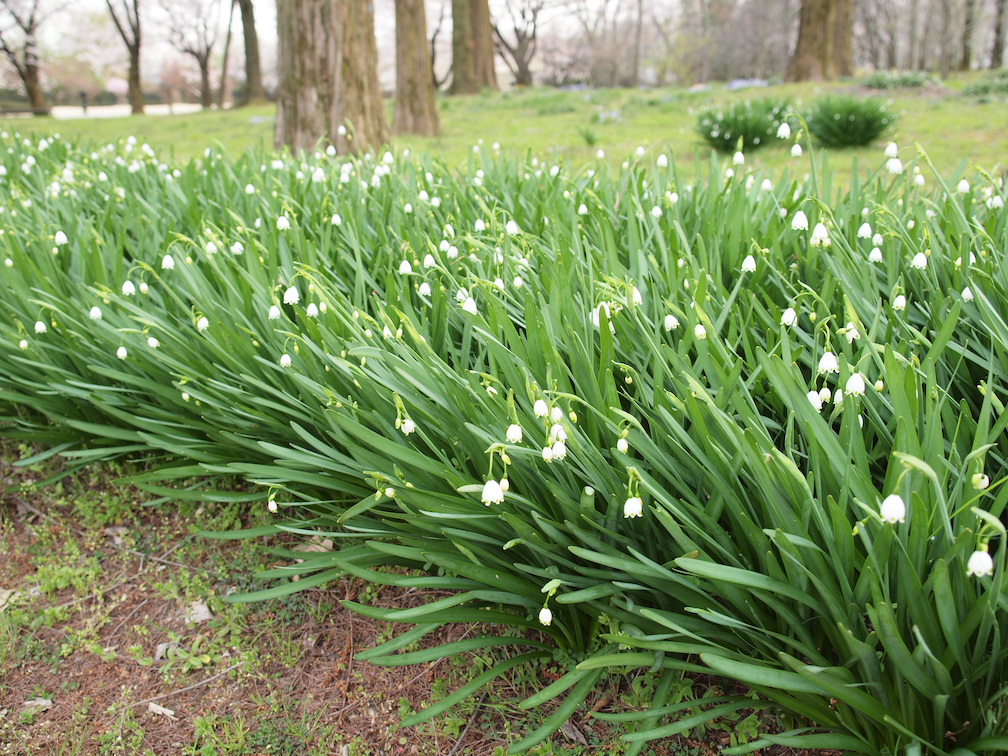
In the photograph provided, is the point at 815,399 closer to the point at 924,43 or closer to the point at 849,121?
the point at 849,121

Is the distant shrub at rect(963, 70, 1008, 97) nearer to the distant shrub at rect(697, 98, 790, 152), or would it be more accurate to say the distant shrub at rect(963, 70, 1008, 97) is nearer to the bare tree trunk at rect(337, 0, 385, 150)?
the distant shrub at rect(697, 98, 790, 152)

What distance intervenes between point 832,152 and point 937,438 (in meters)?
6.44

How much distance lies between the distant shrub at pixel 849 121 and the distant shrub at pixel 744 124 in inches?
14.4

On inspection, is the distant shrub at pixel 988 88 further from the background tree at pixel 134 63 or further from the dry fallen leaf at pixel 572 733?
the background tree at pixel 134 63

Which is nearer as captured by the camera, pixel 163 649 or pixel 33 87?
pixel 163 649

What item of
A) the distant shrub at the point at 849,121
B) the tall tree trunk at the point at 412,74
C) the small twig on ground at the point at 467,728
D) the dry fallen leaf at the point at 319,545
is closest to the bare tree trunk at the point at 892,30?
the distant shrub at the point at 849,121

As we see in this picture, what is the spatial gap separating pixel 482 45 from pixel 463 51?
106cm

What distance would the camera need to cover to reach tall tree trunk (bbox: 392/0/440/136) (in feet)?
27.2

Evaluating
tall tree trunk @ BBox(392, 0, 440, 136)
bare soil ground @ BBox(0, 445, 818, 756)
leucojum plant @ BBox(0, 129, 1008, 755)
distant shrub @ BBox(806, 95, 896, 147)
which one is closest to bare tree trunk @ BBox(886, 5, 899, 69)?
distant shrub @ BBox(806, 95, 896, 147)

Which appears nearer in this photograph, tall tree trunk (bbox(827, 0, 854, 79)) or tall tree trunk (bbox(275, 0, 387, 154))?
tall tree trunk (bbox(275, 0, 387, 154))

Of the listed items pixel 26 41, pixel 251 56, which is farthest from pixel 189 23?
pixel 251 56

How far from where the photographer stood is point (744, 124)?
6.70 m

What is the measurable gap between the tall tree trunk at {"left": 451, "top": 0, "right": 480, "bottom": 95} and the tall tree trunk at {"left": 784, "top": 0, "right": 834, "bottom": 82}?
6.46m

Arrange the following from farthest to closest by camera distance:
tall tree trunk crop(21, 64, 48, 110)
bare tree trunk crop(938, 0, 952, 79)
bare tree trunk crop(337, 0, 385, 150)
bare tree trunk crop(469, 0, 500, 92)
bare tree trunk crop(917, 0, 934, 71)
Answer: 1. bare tree trunk crop(917, 0, 934, 71)
2. tall tree trunk crop(21, 64, 48, 110)
3. bare tree trunk crop(938, 0, 952, 79)
4. bare tree trunk crop(469, 0, 500, 92)
5. bare tree trunk crop(337, 0, 385, 150)
